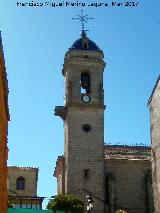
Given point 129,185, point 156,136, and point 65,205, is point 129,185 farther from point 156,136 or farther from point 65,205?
point 156,136

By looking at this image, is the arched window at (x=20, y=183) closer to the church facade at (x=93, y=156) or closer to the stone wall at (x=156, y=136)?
the church facade at (x=93, y=156)

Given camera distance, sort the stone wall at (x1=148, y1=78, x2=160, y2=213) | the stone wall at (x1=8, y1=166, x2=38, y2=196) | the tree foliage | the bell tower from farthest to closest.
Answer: the stone wall at (x1=8, y1=166, x2=38, y2=196) → the bell tower → the tree foliage → the stone wall at (x1=148, y1=78, x2=160, y2=213)

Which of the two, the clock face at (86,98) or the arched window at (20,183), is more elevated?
the clock face at (86,98)

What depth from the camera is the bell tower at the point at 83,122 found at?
1625 inches

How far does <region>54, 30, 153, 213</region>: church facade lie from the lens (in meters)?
41.4

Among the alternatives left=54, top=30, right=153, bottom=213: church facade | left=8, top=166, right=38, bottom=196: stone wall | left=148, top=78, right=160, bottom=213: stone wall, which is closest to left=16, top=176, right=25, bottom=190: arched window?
left=8, top=166, right=38, bottom=196: stone wall

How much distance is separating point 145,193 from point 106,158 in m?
4.53

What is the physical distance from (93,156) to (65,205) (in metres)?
6.71

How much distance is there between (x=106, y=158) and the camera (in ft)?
143

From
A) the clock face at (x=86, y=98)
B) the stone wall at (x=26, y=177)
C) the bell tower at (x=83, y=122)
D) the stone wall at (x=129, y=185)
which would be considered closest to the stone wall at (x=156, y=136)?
the bell tower at (x=83, y=122)

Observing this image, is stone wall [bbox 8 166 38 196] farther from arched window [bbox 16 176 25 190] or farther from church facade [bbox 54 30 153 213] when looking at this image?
church facade [bbox 54 30 153 213]

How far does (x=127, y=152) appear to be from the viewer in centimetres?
4606

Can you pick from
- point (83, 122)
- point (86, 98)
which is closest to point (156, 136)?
point (83, 122)

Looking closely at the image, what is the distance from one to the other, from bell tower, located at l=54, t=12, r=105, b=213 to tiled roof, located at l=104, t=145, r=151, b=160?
2.34 metres
